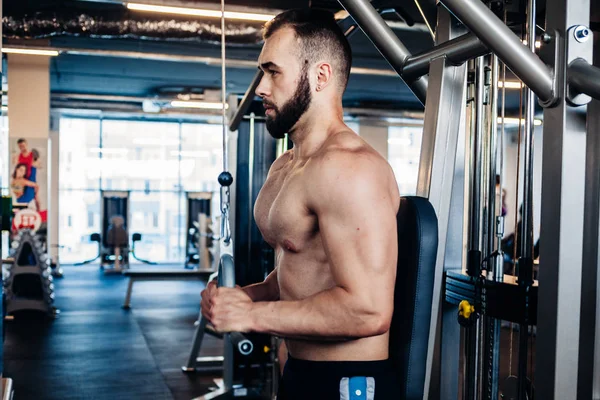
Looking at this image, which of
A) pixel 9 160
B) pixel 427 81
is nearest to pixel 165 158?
pixel 9 160

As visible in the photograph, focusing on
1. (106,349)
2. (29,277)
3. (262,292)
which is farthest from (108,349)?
(262,292)

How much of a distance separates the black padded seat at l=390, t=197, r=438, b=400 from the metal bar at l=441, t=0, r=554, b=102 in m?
0.34

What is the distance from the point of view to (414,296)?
1.25 m

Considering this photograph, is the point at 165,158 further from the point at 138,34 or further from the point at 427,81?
the point at 427,81

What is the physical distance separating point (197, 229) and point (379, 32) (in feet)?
30.3

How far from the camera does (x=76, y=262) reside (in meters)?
11.9

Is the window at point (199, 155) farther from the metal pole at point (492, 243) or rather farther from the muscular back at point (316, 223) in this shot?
the muscular back at point (316, 223)

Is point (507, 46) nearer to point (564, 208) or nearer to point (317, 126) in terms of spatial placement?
point (564, 208)

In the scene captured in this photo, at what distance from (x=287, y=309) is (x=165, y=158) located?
1189cm

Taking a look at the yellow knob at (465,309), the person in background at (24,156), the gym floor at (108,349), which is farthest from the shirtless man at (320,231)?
the person in background at (24,156)

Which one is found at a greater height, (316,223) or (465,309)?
(316,223)

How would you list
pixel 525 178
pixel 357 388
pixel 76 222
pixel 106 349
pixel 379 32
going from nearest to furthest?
pixel 357 388 < pixel 525 178 < pixel 379 32 < pixel 106 349 < pixel 76 222

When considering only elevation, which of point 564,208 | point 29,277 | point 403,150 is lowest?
point 29,277

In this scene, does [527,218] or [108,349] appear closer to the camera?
[527,218]
